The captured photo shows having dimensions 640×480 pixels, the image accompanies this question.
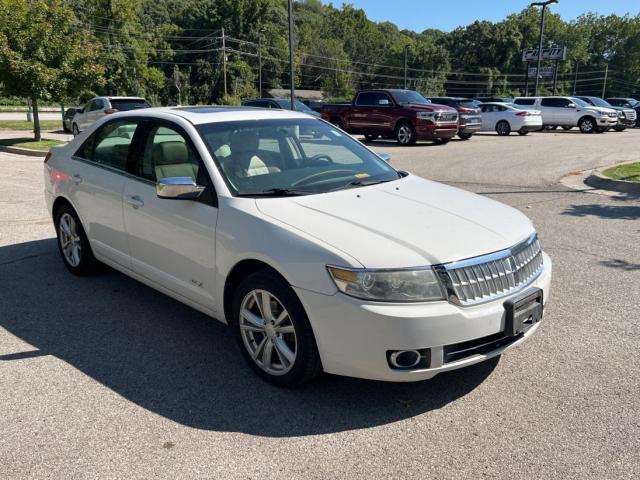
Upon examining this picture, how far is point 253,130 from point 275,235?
1325 millimetres

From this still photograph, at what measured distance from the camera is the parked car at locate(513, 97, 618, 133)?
91.2 feet

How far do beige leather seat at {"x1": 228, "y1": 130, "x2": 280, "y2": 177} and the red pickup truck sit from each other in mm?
16545

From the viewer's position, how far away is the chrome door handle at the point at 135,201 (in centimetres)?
448

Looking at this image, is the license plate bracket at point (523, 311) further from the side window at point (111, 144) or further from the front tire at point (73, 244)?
the front tire at point (73, 244)

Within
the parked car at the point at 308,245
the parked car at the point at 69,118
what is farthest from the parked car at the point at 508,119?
the parked car at the point at 308,245

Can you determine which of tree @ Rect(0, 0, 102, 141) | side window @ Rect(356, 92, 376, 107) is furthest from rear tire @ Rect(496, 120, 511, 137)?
tree @ Rect(0, 0, 102, 141)

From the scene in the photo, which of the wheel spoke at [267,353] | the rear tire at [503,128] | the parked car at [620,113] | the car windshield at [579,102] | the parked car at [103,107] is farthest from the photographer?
the parked car at [620,113]

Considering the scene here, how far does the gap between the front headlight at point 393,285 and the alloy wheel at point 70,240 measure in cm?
347

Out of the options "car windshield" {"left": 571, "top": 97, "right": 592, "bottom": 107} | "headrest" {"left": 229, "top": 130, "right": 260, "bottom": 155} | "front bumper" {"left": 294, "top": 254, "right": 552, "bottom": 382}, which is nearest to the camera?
"front bumper" {"left": 294, "top": 254, "right": 552, "bottom": 382}

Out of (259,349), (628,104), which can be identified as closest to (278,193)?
(259,349)

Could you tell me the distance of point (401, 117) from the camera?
20.4 m

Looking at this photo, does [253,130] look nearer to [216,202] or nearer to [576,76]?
[216,202]

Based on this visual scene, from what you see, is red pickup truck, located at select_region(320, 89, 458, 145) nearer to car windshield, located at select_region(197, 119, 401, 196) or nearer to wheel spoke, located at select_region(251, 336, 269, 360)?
car windshield, located at select_region(197, 119, 401, 196)

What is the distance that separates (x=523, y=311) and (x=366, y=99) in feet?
62.6
